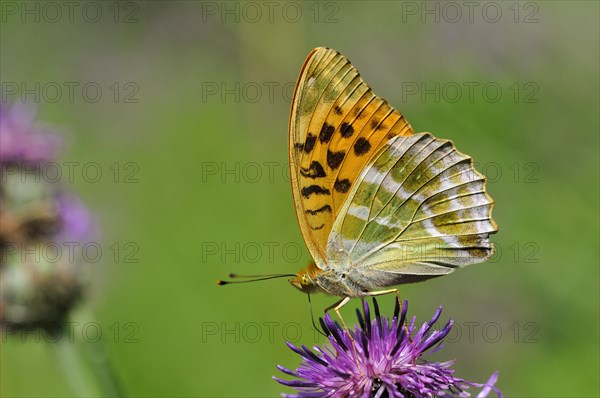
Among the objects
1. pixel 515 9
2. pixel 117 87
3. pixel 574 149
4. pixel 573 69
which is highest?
pixel 117 87

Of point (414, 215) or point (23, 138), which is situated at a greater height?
point (23, 138)

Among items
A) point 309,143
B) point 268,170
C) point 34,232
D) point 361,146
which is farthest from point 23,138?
point 268,170

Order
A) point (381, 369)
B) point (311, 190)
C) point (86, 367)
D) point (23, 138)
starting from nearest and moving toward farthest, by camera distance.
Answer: point (381, 369) < point (311, 190) < point (86, 367) < point (23, 138)

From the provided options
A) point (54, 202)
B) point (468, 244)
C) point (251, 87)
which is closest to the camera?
point (468, 244)

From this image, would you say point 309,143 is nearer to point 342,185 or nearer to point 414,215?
point 342,185

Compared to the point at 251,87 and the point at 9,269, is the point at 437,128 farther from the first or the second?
the point at 251,87

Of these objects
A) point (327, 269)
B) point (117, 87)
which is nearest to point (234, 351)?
point (327, 269)

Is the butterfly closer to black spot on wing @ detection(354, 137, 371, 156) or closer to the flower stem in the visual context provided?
black spot on wing @ detection(354, 137, 371, 156)
